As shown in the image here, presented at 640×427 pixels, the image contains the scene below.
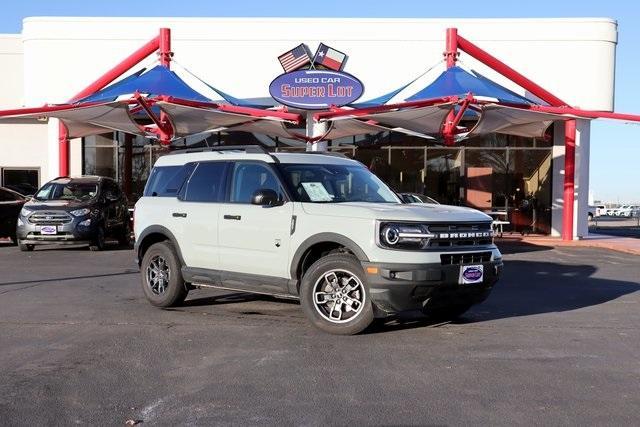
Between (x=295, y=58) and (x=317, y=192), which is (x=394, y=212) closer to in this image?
(x=317, y=192)

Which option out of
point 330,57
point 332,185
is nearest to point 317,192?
point 332,185

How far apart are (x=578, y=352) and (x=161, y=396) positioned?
12.8 feet

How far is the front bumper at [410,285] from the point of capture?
6863 millimetres

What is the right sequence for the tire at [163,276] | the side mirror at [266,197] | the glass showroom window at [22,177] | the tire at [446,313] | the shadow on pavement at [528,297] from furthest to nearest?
the glass showroom window at [22,177]
the tire at [163,276]
the shadow on pavement at [528,297]
the tire at [446,313]
the side mirror at [266,197]

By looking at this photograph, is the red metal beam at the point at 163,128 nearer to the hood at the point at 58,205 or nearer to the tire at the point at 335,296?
the hood at the point at 58,205

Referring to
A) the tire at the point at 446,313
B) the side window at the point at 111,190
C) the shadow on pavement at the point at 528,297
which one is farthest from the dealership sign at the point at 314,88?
the tire at the point at 446,313

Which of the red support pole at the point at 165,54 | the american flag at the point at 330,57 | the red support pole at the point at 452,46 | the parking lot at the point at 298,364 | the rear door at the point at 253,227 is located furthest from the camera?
the american flag at the point at 330,57

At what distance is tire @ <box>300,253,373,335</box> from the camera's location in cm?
719

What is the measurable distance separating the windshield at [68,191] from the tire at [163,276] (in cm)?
885

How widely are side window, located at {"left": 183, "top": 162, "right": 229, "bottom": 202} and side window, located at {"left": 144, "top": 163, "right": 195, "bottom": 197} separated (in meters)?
0.19

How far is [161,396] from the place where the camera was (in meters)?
5.29

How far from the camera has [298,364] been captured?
6.19 metres

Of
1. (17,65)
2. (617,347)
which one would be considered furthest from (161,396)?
(17,65)

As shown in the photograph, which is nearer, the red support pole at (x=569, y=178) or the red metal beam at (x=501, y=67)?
the red metal beam at (x=501, y=67)
